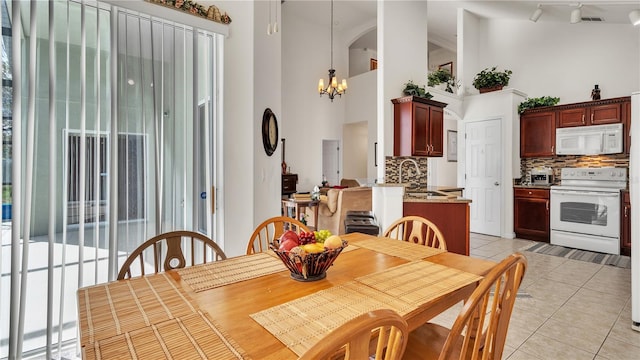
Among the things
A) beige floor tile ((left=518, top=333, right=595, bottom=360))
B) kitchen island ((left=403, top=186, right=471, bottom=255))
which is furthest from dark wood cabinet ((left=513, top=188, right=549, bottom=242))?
beige floor tile ((left=518, top=333, right=595, bottom=360))

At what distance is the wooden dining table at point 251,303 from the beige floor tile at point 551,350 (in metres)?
1.16

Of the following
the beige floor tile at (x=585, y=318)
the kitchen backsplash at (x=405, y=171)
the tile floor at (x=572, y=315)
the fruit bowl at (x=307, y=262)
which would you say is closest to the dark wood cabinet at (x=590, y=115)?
the tile floor at (x=572, y=315)

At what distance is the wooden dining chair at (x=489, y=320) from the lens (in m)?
0.91

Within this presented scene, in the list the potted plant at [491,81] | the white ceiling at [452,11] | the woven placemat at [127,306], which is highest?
the white ceiling at [452,11]

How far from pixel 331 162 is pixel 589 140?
18.9ft

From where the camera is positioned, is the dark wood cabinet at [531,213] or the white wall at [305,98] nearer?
the dark wood cabinet at [531,213]

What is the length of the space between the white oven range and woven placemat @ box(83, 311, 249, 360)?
561 cm

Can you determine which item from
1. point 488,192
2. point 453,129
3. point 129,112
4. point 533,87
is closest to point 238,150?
point 129,112

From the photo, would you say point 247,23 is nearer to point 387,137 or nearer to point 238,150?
point 238,150

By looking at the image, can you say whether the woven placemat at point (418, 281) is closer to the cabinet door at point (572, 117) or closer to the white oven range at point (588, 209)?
the white oven range at point (588, 209)

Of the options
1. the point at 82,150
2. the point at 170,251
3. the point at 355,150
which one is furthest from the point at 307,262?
the point at 355,150

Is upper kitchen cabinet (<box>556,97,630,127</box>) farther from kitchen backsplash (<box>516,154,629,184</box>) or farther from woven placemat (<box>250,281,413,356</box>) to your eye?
woven placemat (<box>250,281,413,356</box>)

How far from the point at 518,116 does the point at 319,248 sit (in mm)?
5690

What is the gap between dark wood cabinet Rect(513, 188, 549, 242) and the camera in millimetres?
5148
